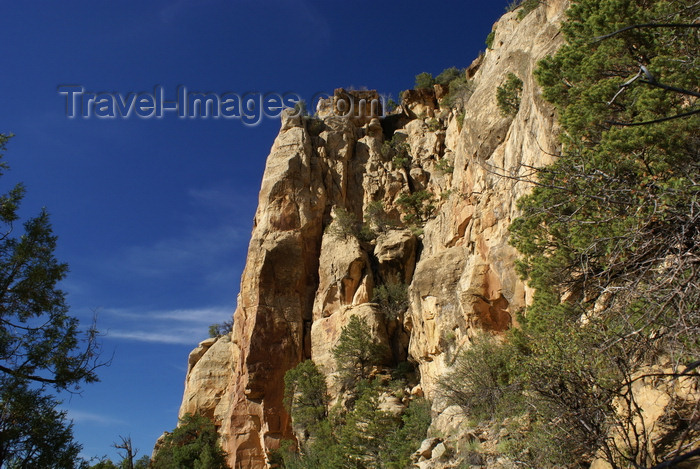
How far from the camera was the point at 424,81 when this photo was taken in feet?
162

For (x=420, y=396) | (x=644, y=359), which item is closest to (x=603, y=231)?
(x=644, y=359)

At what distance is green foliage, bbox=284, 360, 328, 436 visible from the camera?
28172 millimetres

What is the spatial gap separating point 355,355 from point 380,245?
8333 mm

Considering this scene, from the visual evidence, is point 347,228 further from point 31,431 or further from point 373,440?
point 31,431

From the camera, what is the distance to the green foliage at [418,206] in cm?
3803

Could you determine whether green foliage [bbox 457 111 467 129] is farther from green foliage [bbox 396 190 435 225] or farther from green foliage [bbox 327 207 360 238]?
green foliage [bbox 327 207 360 238]

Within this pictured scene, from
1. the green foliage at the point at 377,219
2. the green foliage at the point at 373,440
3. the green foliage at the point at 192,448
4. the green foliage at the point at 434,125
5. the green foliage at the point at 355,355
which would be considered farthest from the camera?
the green foliage at the point at 434,125

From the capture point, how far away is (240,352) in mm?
35188

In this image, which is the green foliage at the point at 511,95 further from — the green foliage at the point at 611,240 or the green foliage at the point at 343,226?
the green foliage at the point at 343,226

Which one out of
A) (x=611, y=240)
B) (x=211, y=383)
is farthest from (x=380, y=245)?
(x=611, y=240)

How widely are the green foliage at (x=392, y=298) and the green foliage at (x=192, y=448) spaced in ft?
46.0

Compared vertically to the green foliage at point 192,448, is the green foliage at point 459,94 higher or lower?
higher

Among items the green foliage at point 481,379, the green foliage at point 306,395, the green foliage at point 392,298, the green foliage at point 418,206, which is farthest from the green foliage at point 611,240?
the green foliage at point 418,206

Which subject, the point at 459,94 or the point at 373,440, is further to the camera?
the point at 459,94
